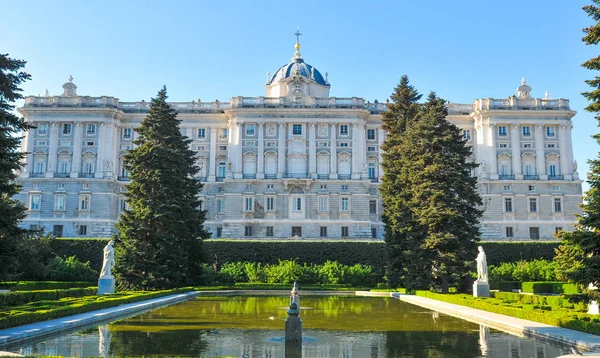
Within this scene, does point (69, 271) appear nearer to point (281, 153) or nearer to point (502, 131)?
point (281, 153)

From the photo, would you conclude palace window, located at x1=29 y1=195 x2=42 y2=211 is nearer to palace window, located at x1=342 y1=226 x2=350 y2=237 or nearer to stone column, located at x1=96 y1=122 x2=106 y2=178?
stone column, located at x1=96 y1=122 x2=106 y2=178

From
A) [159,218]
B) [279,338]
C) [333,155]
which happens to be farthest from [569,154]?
[279,338]

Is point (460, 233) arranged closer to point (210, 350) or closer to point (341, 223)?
point (210, 350)

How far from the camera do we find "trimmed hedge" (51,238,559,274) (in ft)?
142

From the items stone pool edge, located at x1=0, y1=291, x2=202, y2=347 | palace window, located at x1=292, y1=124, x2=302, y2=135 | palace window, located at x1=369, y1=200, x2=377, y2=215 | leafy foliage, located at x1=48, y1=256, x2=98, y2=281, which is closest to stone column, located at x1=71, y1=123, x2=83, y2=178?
palace window, located at x1=292, y1=124, x2=302, y2=135

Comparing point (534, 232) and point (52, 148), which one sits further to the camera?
point (52, 148)

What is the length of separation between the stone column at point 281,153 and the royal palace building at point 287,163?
0.12 m

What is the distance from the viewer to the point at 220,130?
213ft

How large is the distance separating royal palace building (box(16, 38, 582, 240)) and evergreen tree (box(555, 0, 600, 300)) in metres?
42.2

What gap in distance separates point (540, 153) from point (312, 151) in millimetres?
25739

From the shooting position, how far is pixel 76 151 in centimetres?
6172

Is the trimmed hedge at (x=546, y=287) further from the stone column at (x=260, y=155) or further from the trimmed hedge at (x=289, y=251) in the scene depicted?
the stone column at (x=260, y=155)

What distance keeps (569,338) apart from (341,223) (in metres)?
45.5

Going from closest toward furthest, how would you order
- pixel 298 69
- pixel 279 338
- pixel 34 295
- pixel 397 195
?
pixel 279 338, pixel 34 295, pixel 397 195, pixel 298 69
